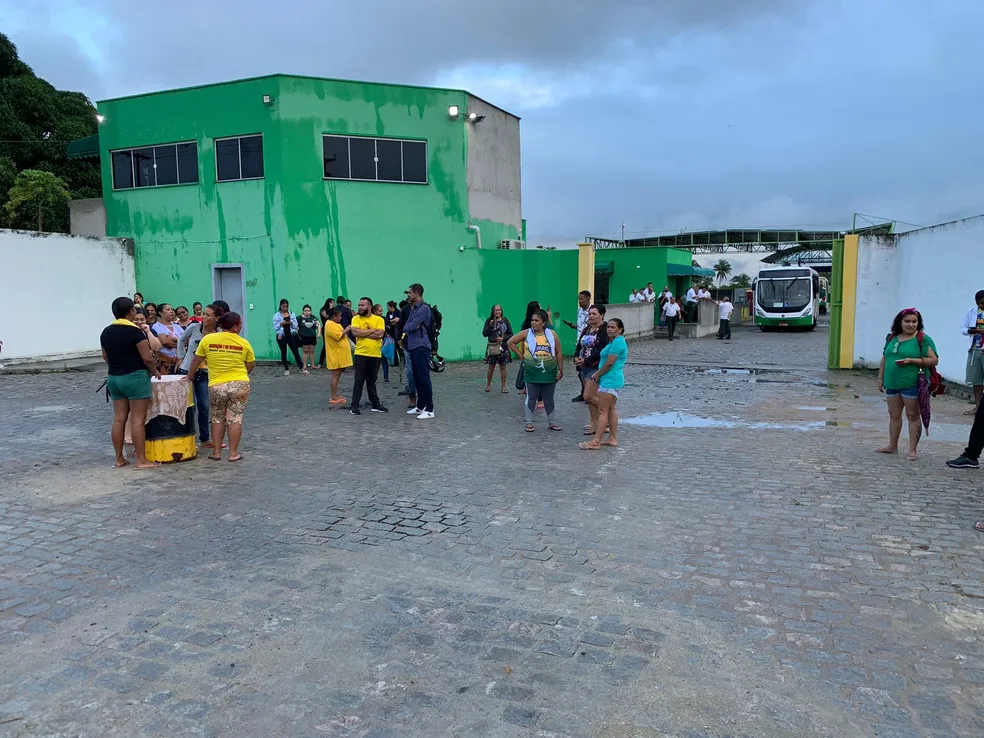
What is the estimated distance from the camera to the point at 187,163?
59.7 ft

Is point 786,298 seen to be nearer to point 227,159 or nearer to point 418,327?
point 227,159

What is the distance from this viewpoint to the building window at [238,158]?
1731 centimetres

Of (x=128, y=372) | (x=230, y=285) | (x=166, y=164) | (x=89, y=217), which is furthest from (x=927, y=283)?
(x=89, y=217)

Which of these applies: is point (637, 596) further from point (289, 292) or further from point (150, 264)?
point (150, 264)

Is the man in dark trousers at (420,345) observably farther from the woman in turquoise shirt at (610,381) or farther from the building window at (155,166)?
the building window at (155,166)

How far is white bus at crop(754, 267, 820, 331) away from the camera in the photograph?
30609 millimetres

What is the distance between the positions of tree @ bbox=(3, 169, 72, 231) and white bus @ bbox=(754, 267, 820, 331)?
1137 inches

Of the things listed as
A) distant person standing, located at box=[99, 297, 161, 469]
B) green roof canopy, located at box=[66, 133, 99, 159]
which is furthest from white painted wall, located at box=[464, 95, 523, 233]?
green roof canopy, located at box=[66, 133, 99, 159]

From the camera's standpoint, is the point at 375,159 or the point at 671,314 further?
the point at 671,314

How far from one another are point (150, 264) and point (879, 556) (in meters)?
19.2

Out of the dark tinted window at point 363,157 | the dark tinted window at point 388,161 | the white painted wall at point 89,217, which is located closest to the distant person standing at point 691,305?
the dark tinted window at point 388,161

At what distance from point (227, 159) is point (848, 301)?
15354mm

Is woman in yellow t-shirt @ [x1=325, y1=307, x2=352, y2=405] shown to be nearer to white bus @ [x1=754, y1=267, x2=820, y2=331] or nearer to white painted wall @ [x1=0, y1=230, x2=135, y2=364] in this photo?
white painted wall @ [x1=0, y1=230, x2=135, y2=364]

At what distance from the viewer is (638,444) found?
850 centimetres
